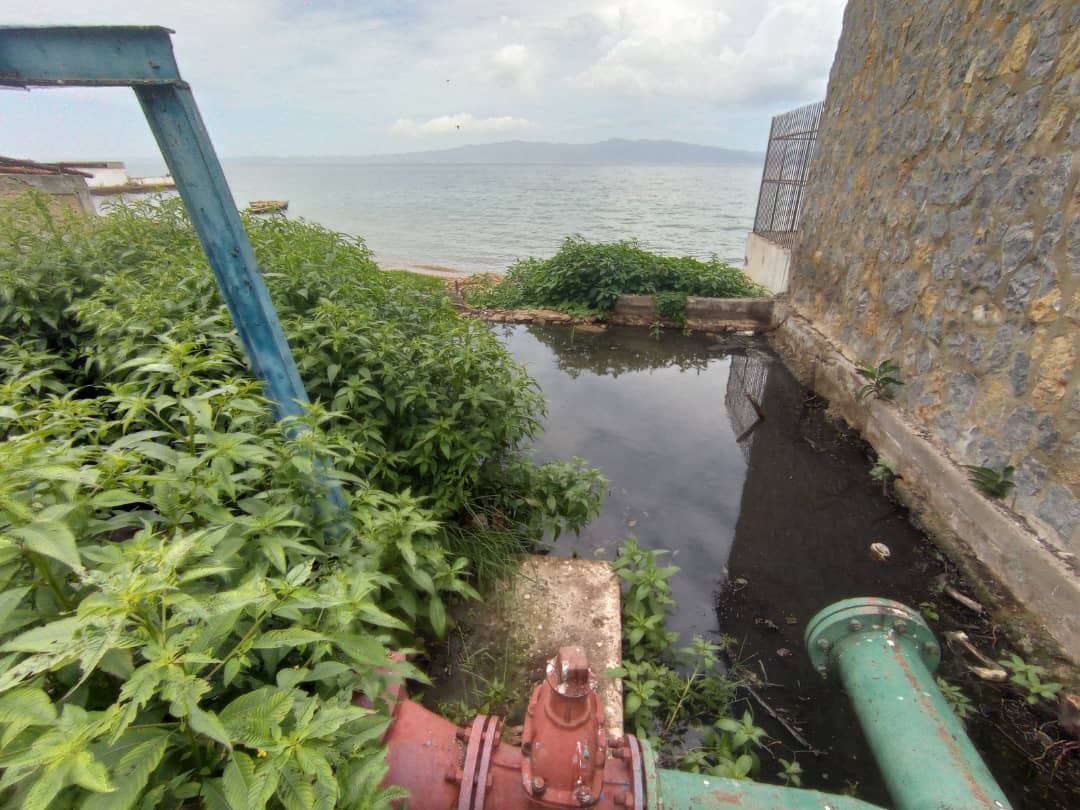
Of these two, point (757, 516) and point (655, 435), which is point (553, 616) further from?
point (655, 435)

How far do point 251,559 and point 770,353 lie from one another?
24.1 ft

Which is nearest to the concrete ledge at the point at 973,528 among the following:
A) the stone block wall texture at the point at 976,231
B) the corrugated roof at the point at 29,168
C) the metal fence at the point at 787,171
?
the stone block wall texture at the point at 976,231

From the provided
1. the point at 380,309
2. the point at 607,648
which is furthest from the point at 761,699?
the point at 380,309

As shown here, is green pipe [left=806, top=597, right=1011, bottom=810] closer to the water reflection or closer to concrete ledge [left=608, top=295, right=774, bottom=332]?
the water reflection

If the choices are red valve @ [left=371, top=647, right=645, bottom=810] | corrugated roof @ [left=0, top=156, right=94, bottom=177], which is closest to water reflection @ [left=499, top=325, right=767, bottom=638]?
red valve @ [left=371, top=647, right=645, bottom=810]

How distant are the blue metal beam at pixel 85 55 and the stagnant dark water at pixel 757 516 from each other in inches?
125

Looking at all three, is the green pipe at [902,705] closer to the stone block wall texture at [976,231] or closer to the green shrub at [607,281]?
the stone block wall texture at [976,231]

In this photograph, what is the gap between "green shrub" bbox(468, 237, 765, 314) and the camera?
8664 millimetres

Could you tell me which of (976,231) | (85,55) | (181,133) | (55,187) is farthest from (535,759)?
(55,187)

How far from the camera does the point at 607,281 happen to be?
873 centimetres

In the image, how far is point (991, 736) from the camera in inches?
97.5

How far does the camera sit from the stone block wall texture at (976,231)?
312 cm

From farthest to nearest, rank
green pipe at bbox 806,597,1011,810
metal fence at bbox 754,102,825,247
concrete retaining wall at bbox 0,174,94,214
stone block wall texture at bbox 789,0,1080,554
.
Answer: metal fence at bbox 754,102,825,247 < concrete retaining wall at bbox 0,174,94,214 < stone block wall texture at bbox 789,0,1080,554 < green pipe at bbox 806,597,1011,810

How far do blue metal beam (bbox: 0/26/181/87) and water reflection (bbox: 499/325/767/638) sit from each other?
3207 mm
